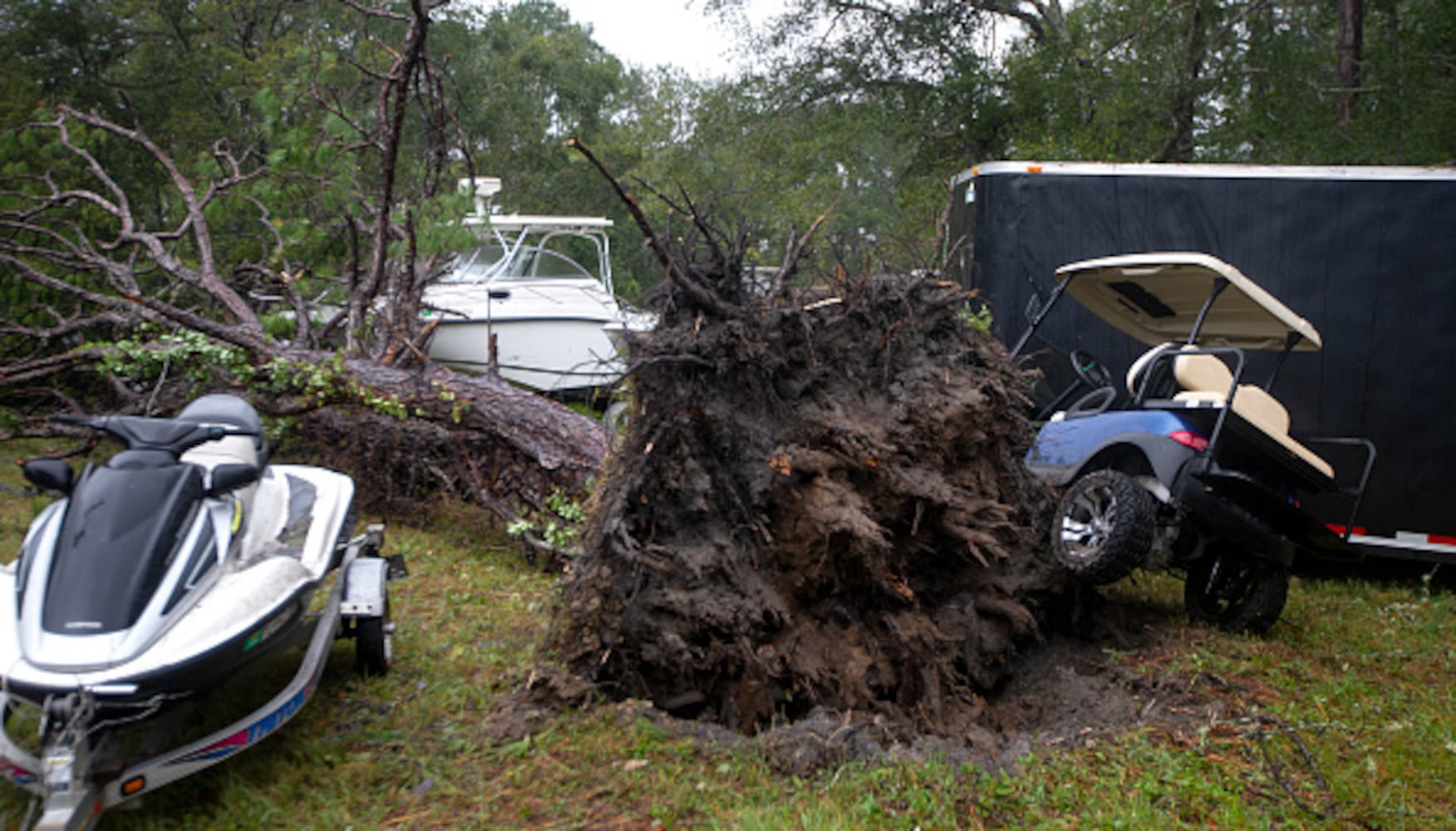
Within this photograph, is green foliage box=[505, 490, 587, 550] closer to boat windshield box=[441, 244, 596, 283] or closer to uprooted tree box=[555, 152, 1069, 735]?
uprooted tree box=[555, 152, 1069, 735]

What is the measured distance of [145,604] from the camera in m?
3.28

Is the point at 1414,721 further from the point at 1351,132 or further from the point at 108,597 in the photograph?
the point at 1351,132

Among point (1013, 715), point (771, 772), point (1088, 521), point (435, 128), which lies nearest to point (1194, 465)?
point (1088, 521)

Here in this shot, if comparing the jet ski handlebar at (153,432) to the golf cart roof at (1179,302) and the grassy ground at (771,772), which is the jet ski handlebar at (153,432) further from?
the golf cart roof at (1179,302)

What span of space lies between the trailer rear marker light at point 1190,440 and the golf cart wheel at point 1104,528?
1.25 feet

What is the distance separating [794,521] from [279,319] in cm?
618

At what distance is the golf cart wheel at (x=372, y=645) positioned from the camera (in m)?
4.71

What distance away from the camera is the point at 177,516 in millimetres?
3562

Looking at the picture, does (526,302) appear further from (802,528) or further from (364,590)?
(802,528)

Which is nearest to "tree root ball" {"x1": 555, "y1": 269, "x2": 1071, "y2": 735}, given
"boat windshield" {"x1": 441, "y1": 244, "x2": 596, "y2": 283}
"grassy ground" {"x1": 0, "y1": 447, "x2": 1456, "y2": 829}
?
"grassy ground" {"x1": 0, "y1": 447, "x2": 1456, "y2": 829}

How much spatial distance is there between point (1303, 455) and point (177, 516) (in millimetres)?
5690

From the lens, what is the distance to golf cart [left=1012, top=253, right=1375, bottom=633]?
556cm

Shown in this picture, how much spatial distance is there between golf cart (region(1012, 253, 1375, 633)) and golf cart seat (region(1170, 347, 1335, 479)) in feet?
0.04

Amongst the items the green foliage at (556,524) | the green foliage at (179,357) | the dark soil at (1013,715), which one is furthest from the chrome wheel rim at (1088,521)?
the green foliage at (179,357)
